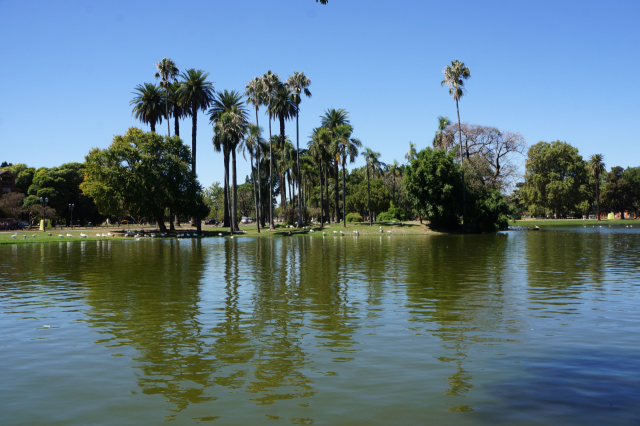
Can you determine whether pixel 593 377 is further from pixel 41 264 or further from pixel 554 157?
pixel 554 157

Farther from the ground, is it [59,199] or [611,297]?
[59,199]

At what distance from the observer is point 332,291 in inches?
677

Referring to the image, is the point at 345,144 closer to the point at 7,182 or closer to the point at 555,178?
the point at 555,178

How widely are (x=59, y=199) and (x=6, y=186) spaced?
70.5ft

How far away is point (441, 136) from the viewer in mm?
83562

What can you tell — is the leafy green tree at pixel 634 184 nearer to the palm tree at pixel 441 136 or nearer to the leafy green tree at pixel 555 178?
the leafy green tree at pixel 555 178

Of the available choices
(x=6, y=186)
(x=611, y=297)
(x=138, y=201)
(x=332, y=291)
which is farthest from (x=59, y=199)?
(x=611, y=297)

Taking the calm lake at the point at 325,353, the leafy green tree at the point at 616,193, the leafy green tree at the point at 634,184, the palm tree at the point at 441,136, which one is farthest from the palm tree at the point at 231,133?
the leafy green tree at the point at 634,184

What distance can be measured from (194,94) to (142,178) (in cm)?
2263

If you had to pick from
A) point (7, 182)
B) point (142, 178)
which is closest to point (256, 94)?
point (142, 178)

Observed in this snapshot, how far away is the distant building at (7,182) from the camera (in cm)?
11631

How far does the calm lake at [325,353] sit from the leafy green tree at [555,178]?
376 ft

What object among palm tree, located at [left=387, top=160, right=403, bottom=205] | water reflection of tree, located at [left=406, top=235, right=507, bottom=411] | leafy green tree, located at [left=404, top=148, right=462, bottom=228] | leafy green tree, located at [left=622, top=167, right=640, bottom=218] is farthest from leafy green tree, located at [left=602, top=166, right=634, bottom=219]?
water reflection of tree, located at [left=406, top=235, right=507, bottom=411]

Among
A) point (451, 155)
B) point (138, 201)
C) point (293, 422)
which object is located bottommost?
point (293, 422)
